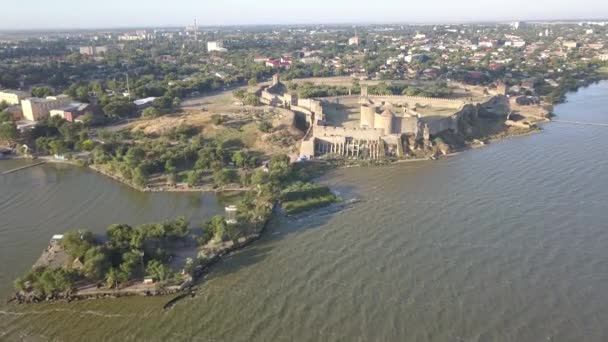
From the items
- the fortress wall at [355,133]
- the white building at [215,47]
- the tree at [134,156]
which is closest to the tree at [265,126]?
the fortress wall at [355,133]

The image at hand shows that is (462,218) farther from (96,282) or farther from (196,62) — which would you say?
(196,62)

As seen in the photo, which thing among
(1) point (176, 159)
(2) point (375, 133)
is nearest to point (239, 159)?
(1) point (176, 159)

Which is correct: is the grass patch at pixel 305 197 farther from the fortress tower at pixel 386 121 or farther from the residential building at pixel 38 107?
the residential building at pixel 38 107

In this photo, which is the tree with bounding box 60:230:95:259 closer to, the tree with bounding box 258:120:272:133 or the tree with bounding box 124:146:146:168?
the tree with bounding box 124:146:146:168

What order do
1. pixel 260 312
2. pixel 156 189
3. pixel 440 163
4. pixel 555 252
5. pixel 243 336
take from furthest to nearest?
pixel 440 163
pixel 156 189
pixel 555 252
pixel 260 312
pixel 243 336

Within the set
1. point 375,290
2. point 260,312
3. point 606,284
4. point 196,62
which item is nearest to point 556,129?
point 606,284

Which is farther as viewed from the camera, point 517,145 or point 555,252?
point 517,145

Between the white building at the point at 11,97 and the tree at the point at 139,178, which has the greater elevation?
the white building at the point at 11,97

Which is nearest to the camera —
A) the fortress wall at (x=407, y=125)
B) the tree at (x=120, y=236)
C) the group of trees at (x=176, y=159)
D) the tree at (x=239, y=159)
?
the tree at (x=120, y=236)

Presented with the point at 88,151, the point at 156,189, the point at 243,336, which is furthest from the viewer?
the point at 88,151
